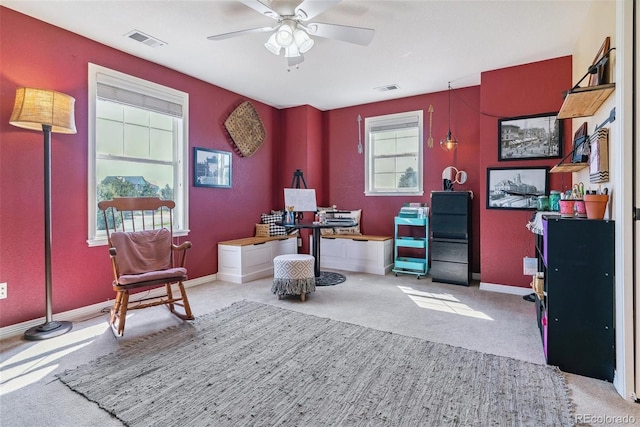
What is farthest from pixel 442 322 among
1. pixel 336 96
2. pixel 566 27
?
pixel 336 96

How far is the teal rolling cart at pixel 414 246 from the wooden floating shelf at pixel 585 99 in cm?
238

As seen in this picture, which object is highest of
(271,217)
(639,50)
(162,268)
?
(639,50)

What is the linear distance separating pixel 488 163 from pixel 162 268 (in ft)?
13.1

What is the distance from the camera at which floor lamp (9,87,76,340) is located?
8.29 feet

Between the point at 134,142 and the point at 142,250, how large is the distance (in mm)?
1415

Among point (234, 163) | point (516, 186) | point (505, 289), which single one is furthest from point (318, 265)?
point (516, 186)

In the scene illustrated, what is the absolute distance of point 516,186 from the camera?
3.86 m

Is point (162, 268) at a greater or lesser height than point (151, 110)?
lesser

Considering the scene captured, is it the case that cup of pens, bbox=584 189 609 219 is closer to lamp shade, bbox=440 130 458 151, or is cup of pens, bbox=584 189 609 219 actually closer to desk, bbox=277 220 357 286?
desk, bbox=277 220 357 286

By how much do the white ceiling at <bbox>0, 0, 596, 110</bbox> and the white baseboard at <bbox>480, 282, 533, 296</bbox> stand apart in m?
2.72

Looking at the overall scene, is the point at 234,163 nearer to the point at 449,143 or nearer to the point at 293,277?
the point at 293,277

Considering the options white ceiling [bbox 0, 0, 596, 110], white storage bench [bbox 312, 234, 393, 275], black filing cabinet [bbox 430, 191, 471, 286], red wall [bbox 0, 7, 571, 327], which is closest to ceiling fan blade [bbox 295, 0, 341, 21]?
white ceiling [bbox 0, 0, 596, 110]

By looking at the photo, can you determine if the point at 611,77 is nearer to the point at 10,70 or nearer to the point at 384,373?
the point at 384,373

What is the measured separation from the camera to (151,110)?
373cm
